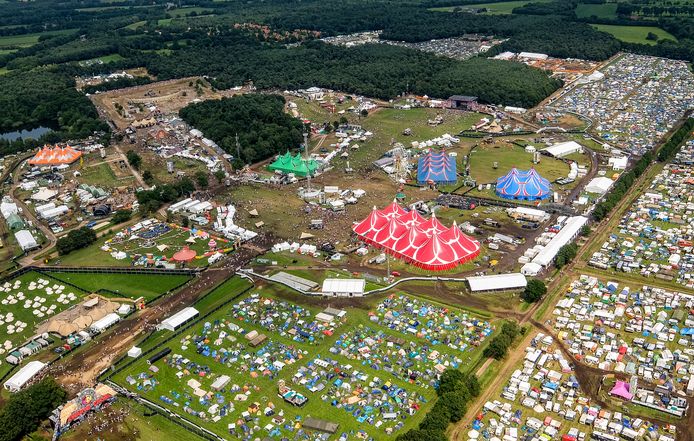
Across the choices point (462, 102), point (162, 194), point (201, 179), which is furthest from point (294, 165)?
point (462, 102)

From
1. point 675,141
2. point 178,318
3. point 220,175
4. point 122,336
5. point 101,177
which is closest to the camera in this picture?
point 122,336

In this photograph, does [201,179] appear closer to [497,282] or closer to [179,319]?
[179,319]

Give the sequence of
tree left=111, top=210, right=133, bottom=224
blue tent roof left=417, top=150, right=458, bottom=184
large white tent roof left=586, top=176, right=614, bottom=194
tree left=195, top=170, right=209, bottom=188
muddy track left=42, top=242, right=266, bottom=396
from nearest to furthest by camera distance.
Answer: muddy track left=42, top=242, right=266, bottom=396, tree left=111, top=210, right=133, bottom=224, large white tent roof left=586, top=176, right=614, bottom=194, blue tent roof left=417, top=150, right=458, bottom=184, tree left=195, top=170, right=209, bottom=188

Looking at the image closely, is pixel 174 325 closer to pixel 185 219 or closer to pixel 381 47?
pixel 185 219

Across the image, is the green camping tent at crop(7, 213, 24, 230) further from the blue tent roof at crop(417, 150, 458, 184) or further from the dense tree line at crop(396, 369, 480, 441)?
the dense tree line at crop(396, 369, 480, 441)

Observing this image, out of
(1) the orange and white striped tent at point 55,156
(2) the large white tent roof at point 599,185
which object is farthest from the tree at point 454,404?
(1) the orange and white striped tent at point 55,156

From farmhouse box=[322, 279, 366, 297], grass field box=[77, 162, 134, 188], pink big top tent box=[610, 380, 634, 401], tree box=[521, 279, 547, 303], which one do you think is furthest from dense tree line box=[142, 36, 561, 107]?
pink big top tent box=[610, 380, 634, 401]
